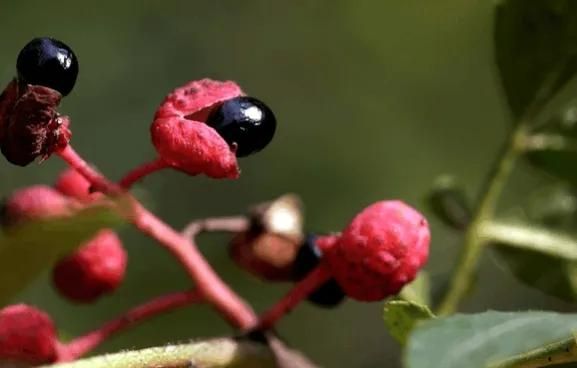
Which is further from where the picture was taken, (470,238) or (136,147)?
(136,147)

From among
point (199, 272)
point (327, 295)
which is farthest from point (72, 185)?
point (327, 295)

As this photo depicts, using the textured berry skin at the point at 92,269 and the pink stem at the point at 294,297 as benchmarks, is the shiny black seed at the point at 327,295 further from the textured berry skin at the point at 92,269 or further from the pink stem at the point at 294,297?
the textured berry skin at the point at 92,269

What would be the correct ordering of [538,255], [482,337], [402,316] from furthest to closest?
[538,255], [402,316], [482,337]

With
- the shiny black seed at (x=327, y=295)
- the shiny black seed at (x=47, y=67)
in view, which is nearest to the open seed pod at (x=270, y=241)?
the shiny black seed at (x=327, y=295)

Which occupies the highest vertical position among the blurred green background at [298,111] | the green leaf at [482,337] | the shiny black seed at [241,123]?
the green leaf at [482,337]

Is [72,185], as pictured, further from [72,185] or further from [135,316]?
[135,316]

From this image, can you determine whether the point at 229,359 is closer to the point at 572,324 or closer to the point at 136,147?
the point at 572,324

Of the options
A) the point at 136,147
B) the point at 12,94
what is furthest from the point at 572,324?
the point at 136,147
